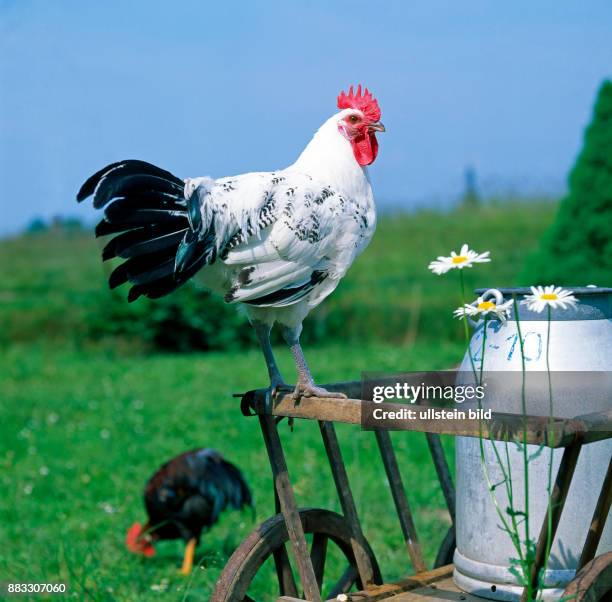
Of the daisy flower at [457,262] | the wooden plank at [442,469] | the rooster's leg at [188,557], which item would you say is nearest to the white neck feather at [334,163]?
the daisy flower at [457,262]

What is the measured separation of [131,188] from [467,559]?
1498mm

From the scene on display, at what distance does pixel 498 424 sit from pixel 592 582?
0.45 m

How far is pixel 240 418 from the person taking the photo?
755 cm

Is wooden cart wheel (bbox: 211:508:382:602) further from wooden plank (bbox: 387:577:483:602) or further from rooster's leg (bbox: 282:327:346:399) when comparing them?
rooster's leg (bbox: 282:327:346:399)

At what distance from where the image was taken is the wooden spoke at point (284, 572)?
2.75 metres

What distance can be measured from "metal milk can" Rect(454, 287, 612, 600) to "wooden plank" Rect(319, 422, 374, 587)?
38 centimetres

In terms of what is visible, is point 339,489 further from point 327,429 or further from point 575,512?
point 575,512

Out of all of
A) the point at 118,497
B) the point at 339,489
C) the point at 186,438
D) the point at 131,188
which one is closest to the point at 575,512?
the point at 339,489

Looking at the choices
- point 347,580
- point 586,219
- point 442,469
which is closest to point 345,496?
point 347,580

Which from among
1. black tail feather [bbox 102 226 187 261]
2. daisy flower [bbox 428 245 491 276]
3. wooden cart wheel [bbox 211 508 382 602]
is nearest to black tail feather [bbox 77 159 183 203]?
black tail feather [bbox 102 226 187 261]

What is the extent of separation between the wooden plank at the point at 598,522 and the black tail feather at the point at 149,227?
1262 millimetres

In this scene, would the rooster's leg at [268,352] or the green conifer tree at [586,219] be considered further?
the green conifer tree at [586,219]

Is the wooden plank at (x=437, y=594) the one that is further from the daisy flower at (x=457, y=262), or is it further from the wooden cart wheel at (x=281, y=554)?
the daisy flower at (x=457, y=262)

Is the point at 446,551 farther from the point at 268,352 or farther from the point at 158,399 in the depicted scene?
the point at 158,399
